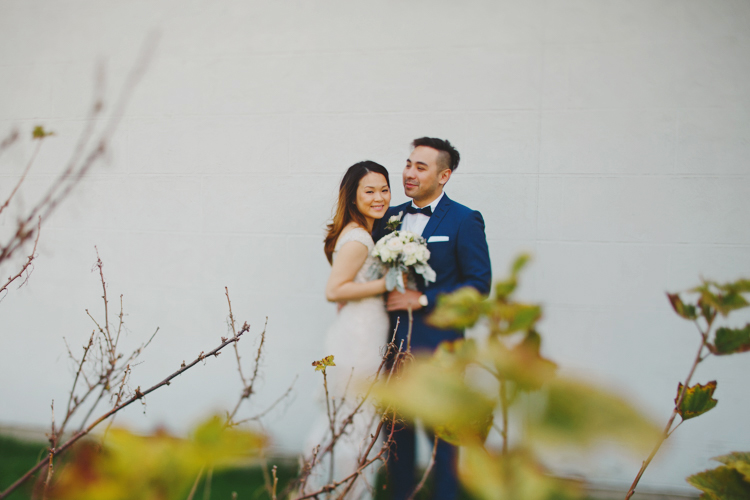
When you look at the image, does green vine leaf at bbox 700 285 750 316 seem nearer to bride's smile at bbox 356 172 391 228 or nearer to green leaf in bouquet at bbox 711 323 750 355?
green leaf in bouquet at bbox 711 323 750 355

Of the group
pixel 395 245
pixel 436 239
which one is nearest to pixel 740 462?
pixel 395 245

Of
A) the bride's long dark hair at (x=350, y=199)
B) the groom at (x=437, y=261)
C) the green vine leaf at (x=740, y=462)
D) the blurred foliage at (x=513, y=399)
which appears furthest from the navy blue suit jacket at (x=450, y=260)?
the blurred foliage at (x=513, y=399)

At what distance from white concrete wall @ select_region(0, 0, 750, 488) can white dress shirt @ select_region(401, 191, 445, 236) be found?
0.31 meters

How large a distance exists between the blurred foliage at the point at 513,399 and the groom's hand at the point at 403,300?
161 cm

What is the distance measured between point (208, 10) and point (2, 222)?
180 cm

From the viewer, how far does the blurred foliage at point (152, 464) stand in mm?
322

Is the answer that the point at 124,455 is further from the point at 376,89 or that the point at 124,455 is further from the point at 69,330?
the point at 69,330

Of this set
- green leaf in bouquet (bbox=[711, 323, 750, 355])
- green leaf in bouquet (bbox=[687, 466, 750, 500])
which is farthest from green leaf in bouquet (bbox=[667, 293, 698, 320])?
green leaf in bouquet (bbox=[687, 466, 750, 500])

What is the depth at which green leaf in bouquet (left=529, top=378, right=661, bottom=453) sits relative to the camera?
272 millimetres

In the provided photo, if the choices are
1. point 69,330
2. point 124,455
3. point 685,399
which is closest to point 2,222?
point 69,330

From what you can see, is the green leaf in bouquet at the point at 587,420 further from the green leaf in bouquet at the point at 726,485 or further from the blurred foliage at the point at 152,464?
the green leaf in bouquet at the point at 726,485

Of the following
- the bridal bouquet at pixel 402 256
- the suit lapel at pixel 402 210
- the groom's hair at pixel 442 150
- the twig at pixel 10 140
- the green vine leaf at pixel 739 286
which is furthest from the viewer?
the suit lapel at pixel 402 210

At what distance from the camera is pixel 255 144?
8.57 feet

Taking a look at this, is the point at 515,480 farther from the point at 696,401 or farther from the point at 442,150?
the point at 442,150
